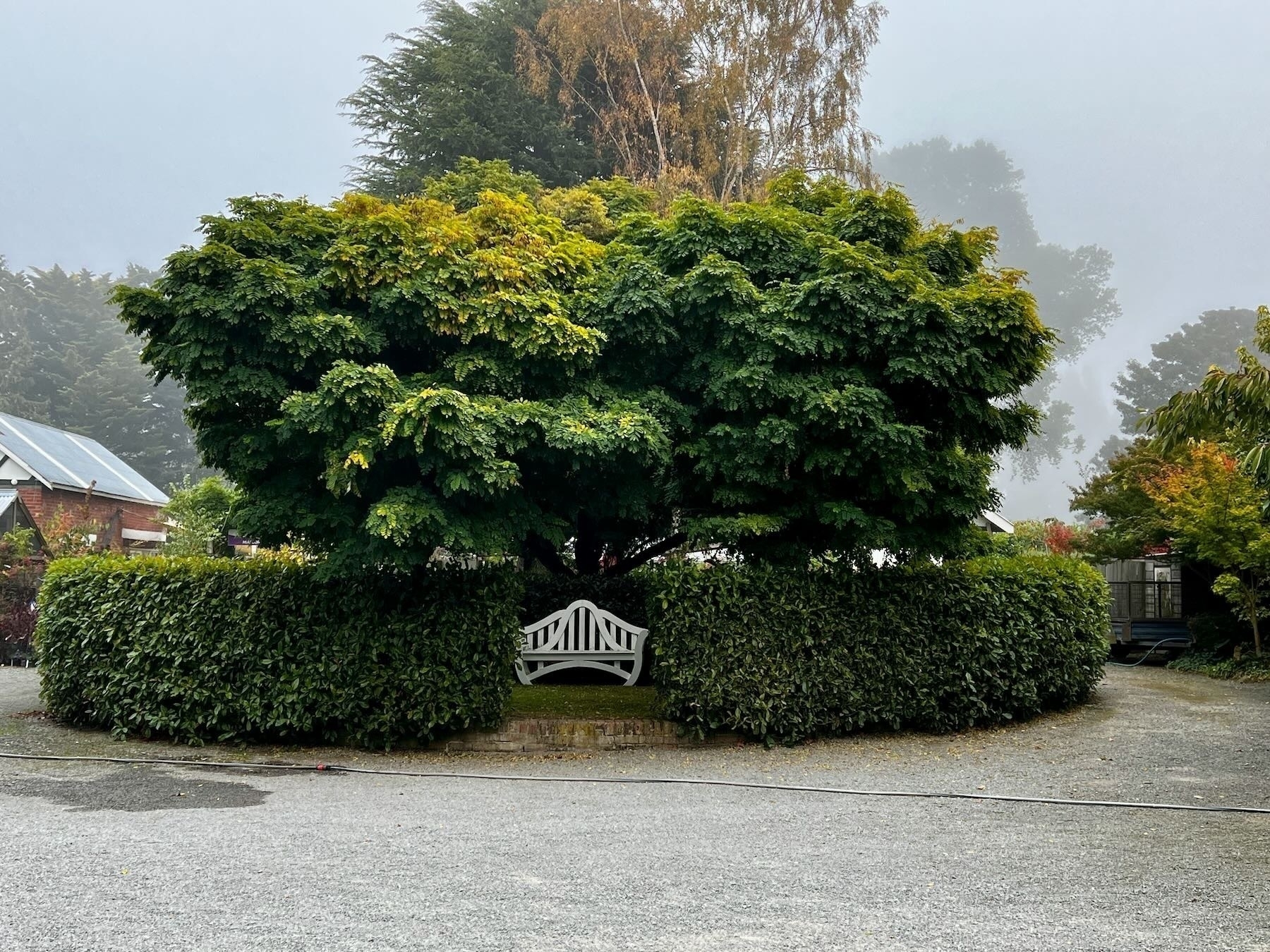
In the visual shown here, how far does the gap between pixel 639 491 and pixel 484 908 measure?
200 inches

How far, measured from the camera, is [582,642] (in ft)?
33.1

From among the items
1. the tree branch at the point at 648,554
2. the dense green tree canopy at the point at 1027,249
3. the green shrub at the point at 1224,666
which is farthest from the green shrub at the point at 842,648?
the dense green tree canopy at the point at 1027,249

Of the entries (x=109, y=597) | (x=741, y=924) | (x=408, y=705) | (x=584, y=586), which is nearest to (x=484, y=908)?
(x=741, y=924)

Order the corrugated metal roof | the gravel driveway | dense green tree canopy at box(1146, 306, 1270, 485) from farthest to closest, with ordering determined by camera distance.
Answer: the corrugated metal roof, dense green tree canopy at box(1146, 306, 1270, 485), the gravel driveway

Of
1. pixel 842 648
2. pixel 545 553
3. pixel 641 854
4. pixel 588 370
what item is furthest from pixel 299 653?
pixel 842 648

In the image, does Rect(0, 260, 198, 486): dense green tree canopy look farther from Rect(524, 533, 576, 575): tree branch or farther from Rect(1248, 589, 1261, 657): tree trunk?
Rect(1248, 589, 1261, 657): tree trunk

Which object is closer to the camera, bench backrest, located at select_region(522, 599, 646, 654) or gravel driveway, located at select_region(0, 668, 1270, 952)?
gravel driveway, located at select_region(0, 668, 1270, 952)

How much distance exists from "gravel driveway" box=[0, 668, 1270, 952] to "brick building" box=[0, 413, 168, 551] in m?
15.7

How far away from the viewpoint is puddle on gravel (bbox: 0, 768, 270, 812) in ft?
21.4

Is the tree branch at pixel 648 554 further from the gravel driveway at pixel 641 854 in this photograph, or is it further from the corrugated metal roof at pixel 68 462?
the corrugated metal roof at pixel 68 462

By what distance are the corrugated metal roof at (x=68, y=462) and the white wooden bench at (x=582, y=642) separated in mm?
16928

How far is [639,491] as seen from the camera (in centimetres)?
891

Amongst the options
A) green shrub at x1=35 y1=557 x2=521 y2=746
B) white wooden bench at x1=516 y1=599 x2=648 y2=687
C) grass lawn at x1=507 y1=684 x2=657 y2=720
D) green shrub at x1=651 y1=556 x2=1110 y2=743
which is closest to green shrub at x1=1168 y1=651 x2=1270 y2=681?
green shrub at x1=651 y1=556 x2=1110 y2=743

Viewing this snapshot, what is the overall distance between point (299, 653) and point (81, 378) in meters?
44.8
